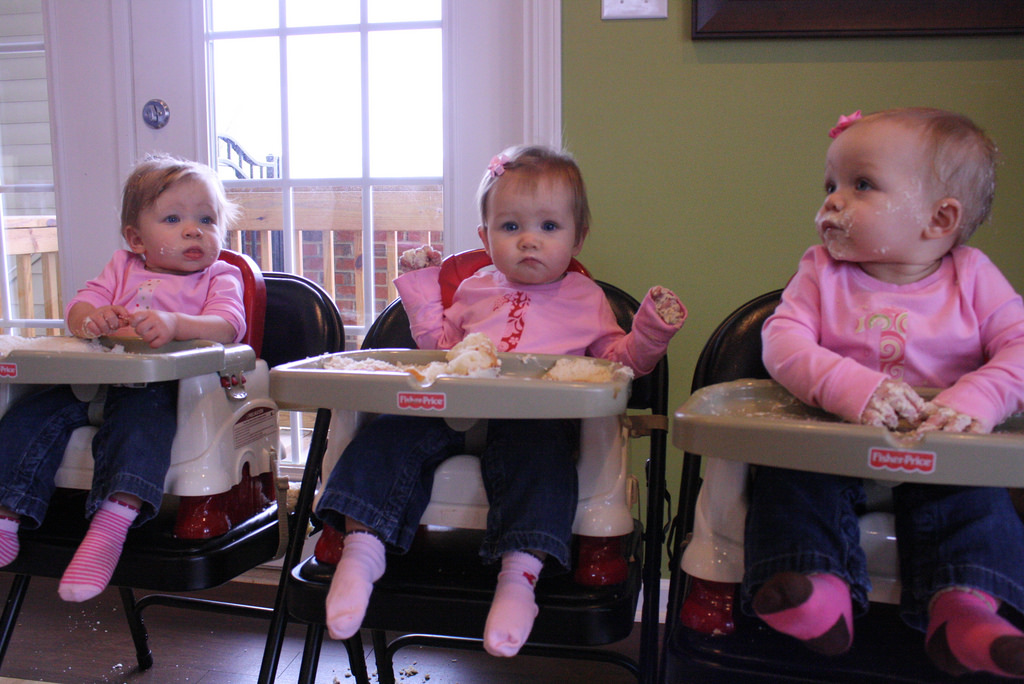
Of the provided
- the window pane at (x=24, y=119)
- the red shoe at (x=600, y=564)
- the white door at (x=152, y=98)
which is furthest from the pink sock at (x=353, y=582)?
the window pane at (x=24, y=119)

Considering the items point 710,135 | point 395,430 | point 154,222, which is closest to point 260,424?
point 395,430

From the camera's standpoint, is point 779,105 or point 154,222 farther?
point 779,105

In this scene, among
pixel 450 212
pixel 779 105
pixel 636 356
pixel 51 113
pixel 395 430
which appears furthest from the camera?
pixel 51 113

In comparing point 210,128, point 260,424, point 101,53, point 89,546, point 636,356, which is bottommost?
point 89,546

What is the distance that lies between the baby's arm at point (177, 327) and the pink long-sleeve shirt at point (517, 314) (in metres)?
0.35

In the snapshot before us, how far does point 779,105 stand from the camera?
1708 millimetres

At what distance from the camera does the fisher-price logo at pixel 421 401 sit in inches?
37.1

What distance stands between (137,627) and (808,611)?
58.0 inches

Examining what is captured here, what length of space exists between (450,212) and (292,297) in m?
0.52

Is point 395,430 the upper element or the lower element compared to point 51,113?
lower

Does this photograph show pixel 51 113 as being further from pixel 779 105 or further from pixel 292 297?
pixel 779 105

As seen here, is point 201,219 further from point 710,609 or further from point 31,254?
point 710,609

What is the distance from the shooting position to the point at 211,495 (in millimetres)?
1264

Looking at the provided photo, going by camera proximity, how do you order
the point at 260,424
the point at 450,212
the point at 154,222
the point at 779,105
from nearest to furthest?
the point at 260,424 < the point at 154,222 < the point at 779,105 < the point at 450,212
